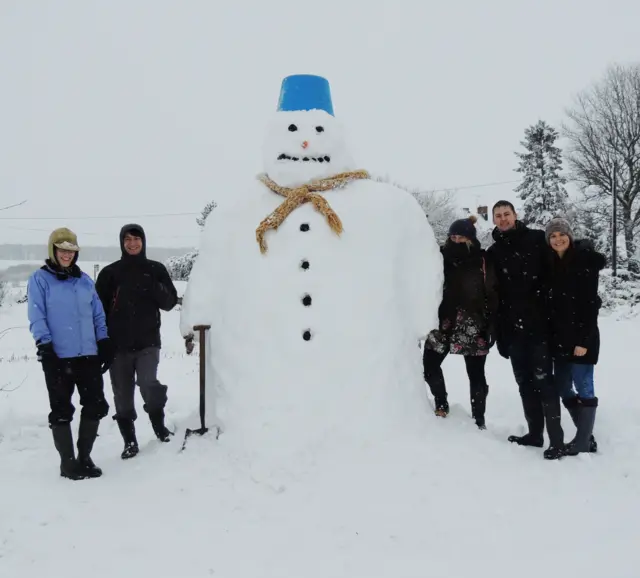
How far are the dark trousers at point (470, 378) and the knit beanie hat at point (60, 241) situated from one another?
9.28 ft

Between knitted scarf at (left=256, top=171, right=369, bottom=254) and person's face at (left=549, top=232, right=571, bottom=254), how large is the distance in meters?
1.53

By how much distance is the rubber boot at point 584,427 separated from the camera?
408 cm

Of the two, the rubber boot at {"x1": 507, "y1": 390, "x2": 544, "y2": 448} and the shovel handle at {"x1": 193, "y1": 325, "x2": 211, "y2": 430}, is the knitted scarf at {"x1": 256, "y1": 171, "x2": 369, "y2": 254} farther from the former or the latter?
the rubber boot at {"x1": 507, "y1": 390, "x2": 544, "y2": 448}

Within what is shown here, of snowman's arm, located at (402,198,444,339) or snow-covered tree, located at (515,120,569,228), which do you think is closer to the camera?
snowman's arm, located at (402,198,444,339)

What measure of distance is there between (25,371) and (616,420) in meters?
7.02

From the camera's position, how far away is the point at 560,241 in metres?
4.14

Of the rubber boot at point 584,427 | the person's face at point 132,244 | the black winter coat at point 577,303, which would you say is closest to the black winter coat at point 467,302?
the black winter coat at point 577,303

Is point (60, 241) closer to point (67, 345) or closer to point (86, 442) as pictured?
point (67, 345)

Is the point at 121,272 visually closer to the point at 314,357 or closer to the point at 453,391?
the point at 314,357

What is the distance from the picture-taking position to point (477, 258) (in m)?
4.44

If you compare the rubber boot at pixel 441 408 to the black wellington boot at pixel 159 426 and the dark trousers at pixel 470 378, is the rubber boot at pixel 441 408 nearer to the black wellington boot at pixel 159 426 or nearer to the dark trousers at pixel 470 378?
the dark trousers at pixel 470 378

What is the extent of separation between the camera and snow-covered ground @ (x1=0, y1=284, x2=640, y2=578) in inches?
112

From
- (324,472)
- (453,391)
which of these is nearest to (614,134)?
(453,391)

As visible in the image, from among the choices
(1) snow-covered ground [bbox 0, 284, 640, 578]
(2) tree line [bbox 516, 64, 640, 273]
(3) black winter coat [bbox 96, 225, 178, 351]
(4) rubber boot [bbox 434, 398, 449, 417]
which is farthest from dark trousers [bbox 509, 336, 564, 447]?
(2) tree line [bbox 516, 64, 640, 273]
